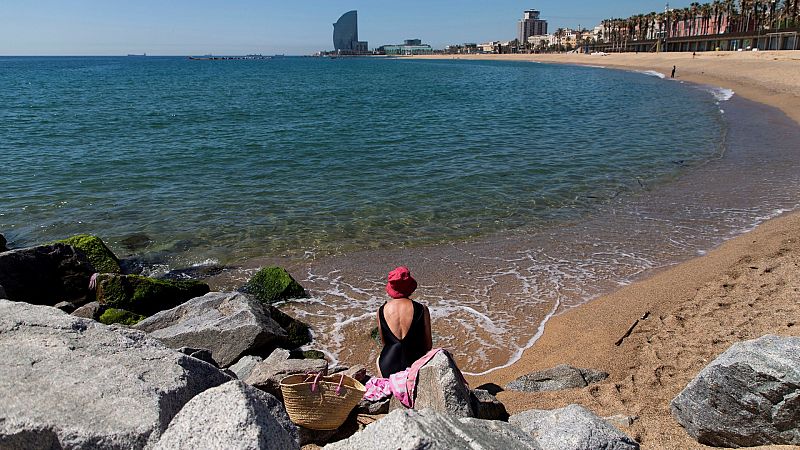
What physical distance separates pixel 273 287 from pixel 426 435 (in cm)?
728

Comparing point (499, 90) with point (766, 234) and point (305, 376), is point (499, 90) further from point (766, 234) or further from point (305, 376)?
point (305, 376)

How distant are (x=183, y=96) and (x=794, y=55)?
207ft

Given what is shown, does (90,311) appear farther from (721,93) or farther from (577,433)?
(721,93)

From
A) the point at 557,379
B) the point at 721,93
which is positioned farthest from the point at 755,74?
the point at 557,379

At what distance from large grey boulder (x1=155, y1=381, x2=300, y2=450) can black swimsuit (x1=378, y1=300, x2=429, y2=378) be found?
2574mm

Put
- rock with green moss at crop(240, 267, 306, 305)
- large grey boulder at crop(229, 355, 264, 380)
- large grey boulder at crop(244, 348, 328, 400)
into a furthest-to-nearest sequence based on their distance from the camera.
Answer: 1. rock with green moss at crop(240, 267, 306, 305)
2. large grey boulder at crop(229, 355, 264, 380)
3. large grey boulder at crop(244, 348, 328, 400)

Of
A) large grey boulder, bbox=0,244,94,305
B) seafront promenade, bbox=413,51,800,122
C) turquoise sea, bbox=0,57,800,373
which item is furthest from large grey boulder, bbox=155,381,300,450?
seafront promenade, bbox=413,51,800,122

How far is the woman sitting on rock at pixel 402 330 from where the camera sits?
18.8 ft

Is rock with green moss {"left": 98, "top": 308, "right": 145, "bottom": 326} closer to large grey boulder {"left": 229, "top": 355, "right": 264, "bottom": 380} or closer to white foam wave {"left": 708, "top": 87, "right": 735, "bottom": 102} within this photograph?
large grey boulder {"left": 229, "top": 355, "right": 264, "bottom": 380}

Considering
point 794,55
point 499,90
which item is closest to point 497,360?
point 499,90

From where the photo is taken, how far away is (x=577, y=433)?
12.9 feet

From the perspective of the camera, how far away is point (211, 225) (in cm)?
1366

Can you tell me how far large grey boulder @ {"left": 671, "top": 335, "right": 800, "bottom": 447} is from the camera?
4.08 meters

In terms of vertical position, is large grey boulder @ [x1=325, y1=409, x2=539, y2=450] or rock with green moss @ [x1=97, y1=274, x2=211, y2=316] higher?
large grey boulder @ [x1=325, y1=409, x2=539, y2=450]
